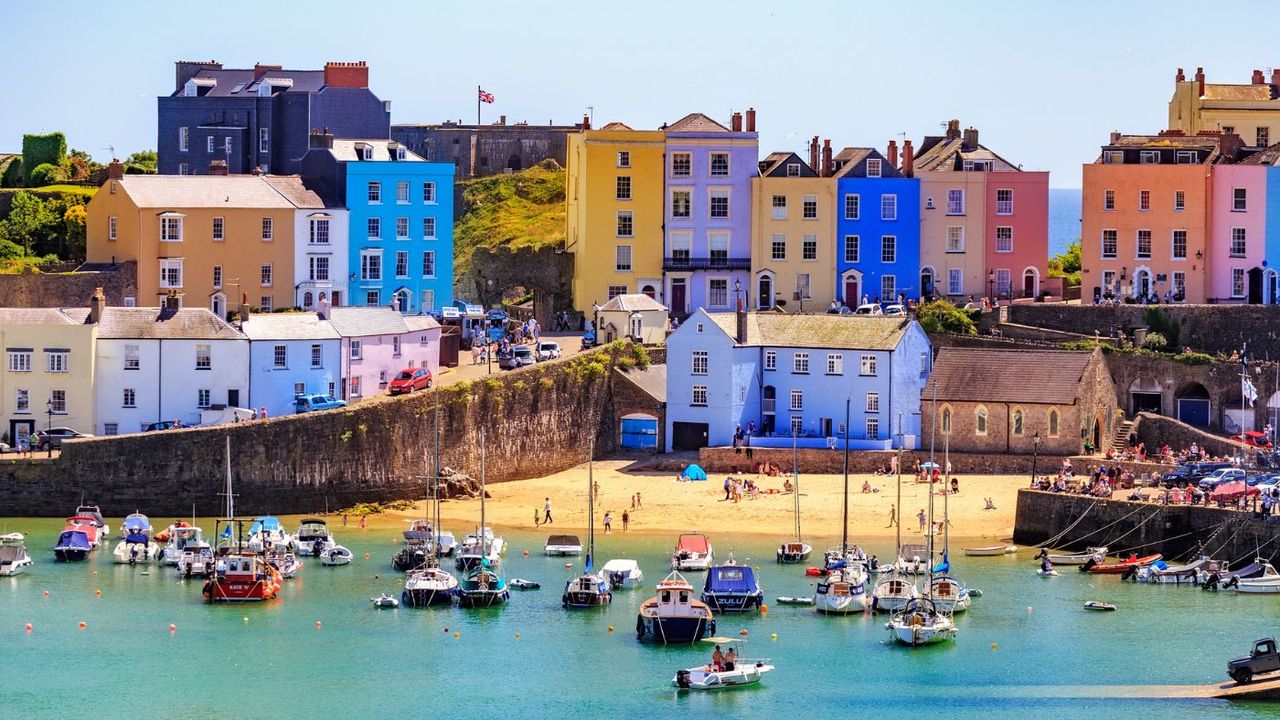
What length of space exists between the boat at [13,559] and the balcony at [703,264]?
110 ft

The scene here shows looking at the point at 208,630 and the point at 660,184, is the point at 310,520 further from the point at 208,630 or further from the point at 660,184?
the point at 660,184

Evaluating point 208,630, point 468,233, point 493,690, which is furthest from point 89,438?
point 468,233

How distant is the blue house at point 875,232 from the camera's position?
106938 mm

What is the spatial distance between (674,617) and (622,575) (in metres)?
6.68

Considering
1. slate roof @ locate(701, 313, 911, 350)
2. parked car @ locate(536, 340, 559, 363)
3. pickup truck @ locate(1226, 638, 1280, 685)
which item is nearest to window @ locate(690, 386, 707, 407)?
slate roof @ locate(701, 313, 911, 350)

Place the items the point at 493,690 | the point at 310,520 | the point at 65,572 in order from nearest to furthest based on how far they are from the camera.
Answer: the point at 493,690, the point at 65,572, the point at 310,520

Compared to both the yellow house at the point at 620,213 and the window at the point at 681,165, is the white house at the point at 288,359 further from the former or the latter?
the window at the point at 681,165

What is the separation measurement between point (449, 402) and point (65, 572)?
17040 millimetres

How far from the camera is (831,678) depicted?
226 ft

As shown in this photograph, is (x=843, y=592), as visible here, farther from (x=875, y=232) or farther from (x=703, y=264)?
(x=875, y=232)

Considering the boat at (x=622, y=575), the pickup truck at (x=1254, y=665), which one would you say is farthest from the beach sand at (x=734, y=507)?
the pickup truck at (x=1254, y=665)

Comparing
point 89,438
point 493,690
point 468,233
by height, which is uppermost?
point 468,233

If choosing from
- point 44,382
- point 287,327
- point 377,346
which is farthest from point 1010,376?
point 44,382

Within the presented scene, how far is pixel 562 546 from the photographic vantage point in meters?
83.5
